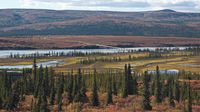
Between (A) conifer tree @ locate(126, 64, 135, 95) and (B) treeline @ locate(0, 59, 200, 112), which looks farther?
(A) conifer tree @ locate(126, 64, 135, 95)

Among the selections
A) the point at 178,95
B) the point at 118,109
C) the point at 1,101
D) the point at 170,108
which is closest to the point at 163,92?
the point at 178,95

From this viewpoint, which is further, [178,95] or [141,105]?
[178,95]

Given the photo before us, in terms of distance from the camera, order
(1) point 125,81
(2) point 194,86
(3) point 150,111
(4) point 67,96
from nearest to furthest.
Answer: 1. (3) point 150,111
2. (4) point 67,96
3. (1) point 125,81
4. (2) point 194,86

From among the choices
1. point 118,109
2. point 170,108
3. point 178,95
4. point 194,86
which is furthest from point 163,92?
point 194,86

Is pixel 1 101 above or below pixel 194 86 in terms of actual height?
above

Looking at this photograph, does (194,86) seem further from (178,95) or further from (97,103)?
(97,103)

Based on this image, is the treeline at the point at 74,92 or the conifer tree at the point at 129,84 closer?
the treeline at the point at 74,92

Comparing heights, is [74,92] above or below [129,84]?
above

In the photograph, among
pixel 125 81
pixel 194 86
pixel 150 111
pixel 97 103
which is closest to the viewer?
pixel 150 111

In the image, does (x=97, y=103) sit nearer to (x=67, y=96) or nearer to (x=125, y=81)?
(x=67, y=96)

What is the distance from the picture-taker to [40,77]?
4208 inches

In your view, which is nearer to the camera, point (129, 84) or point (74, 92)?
point (74, 92)

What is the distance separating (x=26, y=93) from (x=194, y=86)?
52.5 metres

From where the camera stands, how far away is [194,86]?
12975cm
